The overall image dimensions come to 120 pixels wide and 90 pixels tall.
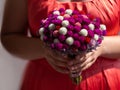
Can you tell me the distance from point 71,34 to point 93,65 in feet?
0.78

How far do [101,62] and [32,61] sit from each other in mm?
220

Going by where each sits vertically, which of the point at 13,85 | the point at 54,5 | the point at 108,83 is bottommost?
the point at 13,85

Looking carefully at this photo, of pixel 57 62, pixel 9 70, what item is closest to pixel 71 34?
pixel 57 62

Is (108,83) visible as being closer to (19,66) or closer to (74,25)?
(74,25)

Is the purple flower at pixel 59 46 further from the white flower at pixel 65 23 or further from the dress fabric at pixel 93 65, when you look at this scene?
the dress fabric at pixel 93 65

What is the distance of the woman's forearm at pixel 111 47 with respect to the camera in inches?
33.4

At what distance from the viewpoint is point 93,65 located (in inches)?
34.4

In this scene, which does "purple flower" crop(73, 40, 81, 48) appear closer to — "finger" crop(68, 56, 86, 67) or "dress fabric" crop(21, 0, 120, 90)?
"finger" crop(68, 56, 86, 67)

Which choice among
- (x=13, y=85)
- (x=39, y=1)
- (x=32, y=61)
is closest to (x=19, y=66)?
(x=13, y=85)

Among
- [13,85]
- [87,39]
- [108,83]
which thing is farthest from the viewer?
[13,85]

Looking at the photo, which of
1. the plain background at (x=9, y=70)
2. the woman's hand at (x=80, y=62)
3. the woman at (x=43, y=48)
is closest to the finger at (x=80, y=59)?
the woman's hand at (x=80, y=62)

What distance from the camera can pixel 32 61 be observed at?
95 centimetres

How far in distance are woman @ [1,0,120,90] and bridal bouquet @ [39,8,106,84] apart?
0.14 metres

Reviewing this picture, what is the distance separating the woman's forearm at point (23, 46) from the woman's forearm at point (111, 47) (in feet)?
0.61
